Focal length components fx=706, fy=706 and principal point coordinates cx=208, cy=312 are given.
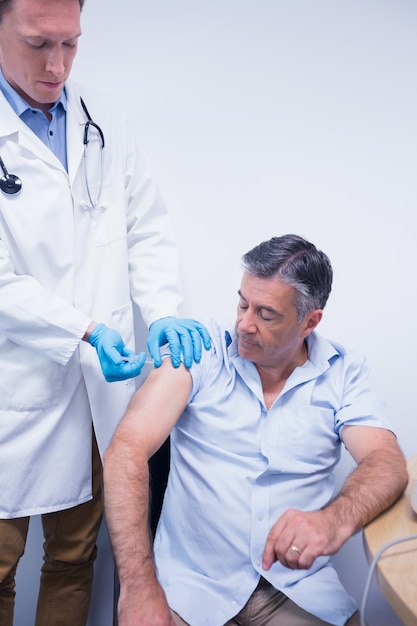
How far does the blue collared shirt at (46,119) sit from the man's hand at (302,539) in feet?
3.14

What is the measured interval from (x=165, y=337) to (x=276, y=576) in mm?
596

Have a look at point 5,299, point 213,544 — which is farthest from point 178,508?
point 5,299

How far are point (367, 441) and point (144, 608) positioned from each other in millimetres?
615

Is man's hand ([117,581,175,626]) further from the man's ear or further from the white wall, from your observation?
the white wall

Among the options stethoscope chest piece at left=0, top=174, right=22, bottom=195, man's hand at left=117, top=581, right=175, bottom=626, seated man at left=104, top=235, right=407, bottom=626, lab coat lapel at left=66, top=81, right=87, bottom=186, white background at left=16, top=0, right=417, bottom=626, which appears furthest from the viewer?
white background at left=16, top=0, right=417, bottom=626

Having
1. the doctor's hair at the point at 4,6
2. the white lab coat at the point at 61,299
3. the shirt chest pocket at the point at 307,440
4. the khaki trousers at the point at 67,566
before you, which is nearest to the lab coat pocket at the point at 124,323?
the white lab coat at the point at 61,299

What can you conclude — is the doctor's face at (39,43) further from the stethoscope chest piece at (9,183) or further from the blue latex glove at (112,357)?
the blue latex glove at (112,357)

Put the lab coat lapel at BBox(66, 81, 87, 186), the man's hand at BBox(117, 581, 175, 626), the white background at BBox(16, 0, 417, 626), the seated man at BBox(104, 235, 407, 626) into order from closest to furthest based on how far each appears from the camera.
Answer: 1. the man's hand at BBox(117, 581, 175, 626)
2. the seated man at BBox(104, 235, 407, 626)
3. the lab coat lapel at BBox(66, 81, 87, 186)
4. the white background at BBox(16, 0, 417, 626)

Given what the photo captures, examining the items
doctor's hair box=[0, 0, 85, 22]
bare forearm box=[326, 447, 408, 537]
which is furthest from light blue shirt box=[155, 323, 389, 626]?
doctor's hair box=[0, 0, 85, 22]

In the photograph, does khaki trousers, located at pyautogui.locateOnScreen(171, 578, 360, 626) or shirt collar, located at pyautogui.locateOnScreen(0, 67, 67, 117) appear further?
shirt collar, located at pyautogui.locateOnScreen(0, 67, 67, 117)

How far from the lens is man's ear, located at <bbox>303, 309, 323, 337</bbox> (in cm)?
167

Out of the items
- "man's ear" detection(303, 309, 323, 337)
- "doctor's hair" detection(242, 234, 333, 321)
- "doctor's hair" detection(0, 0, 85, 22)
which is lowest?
"man's ear" detection(303, 309, 323, 337)

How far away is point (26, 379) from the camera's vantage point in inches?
62.9

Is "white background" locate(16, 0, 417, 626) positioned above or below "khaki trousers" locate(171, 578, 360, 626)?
above
